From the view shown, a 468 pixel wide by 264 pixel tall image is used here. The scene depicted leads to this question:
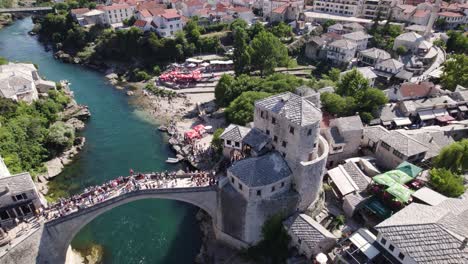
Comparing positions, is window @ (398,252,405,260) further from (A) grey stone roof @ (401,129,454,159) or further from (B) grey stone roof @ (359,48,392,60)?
(B) grey stone roof @ (359,48,392,60)

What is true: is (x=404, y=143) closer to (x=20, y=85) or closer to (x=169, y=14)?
(x=20, y=85)

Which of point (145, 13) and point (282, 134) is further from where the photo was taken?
point (145, 13)

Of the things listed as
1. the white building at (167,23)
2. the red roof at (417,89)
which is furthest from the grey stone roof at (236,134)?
the white building at (167,23)

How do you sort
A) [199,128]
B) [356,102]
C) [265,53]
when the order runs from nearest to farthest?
[356,102] → [199,128] → [265,53]

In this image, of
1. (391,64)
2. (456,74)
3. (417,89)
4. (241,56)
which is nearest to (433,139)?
(417,89)

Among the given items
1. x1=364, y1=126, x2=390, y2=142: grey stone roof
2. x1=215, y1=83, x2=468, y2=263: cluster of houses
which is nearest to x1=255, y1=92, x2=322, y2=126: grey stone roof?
x1=215, y1=83, x2=468, y2=263: cluster of houses
